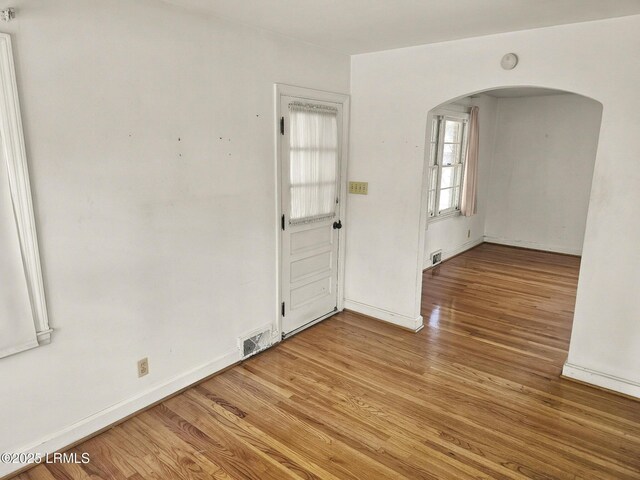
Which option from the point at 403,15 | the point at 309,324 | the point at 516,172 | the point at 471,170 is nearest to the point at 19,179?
the point at 403,15

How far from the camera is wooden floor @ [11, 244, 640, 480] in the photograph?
7.30 ft

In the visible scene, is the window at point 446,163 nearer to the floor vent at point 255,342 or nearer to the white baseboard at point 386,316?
the white baseboard at point 386,316

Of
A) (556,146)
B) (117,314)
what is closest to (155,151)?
(117,314)

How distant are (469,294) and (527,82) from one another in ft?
8.60

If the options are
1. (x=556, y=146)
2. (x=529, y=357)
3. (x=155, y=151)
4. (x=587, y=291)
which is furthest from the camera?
(x=556, y=146)

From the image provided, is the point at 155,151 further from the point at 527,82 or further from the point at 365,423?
the point at 527,82

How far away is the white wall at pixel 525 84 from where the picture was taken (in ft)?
8.84

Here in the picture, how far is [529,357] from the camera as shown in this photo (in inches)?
135

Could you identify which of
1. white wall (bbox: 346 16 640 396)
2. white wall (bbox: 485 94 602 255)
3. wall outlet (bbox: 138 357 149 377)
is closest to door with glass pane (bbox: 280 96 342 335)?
white wall (bbox: 346 16 640 396)

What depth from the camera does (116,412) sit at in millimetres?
2525

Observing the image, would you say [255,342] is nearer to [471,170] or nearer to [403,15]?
[403,15]

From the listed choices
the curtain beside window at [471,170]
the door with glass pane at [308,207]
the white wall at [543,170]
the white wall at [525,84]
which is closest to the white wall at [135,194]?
the door with glass pane at [308,207]

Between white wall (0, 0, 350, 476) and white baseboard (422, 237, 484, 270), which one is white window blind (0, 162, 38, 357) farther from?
white baseboard (422, 237, 484, 270)

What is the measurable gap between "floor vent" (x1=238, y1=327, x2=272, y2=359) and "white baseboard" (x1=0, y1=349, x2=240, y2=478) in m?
0.08
